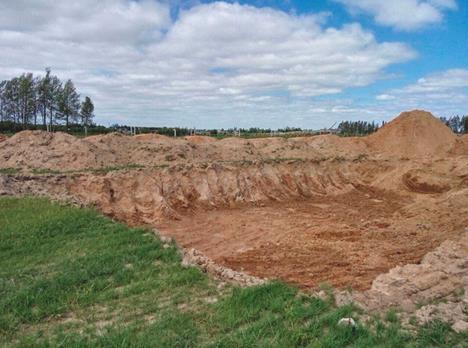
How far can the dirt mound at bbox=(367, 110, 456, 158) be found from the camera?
102 feet

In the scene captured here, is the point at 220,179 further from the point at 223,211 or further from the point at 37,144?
the point at 37,144

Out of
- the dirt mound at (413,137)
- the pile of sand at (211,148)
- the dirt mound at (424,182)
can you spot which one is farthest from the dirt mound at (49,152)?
the dirt mound at (413,137)

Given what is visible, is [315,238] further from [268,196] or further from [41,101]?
[41,101]

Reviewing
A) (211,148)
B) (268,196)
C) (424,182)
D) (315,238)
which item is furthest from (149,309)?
(424,182)

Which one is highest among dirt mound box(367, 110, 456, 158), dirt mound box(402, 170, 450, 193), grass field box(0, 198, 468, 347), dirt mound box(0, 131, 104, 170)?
dirt mound box(367, 110, 456, 158)

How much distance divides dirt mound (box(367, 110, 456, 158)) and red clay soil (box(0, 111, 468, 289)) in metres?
3.34

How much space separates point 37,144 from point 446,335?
64.4ft

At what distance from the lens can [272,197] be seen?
19.0 meters

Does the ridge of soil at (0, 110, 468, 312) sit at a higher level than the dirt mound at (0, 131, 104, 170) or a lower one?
lower

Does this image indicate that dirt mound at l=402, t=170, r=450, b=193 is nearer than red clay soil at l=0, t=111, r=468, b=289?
No

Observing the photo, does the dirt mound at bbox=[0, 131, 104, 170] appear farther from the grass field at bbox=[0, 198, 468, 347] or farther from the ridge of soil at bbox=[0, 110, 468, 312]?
the grass field at bbox=[0, 198, 468, 347]

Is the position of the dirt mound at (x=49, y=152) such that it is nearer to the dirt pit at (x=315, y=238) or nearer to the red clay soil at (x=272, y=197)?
the red clay soil at (x=272, y=197)

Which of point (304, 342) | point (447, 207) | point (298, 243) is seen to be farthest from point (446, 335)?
point (447, 207)

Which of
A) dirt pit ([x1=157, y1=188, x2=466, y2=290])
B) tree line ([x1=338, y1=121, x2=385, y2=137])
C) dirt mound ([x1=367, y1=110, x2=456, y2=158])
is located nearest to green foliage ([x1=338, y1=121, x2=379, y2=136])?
tree line ([x1=338, y1=121, x2=385, y2=137])
